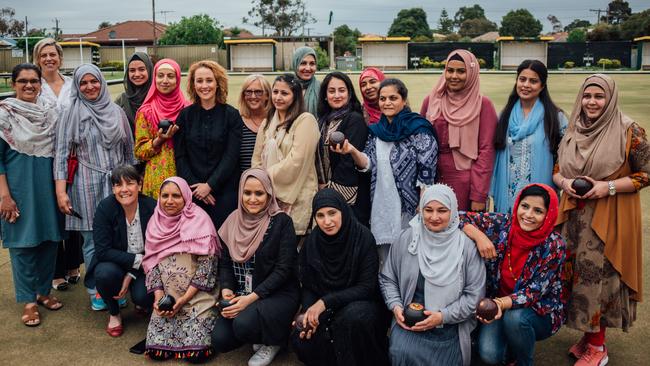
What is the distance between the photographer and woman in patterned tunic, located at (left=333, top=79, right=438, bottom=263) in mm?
3666

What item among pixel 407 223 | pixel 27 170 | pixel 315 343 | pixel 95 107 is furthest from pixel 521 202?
pixel 27 170

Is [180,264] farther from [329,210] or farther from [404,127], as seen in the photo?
[404,127]

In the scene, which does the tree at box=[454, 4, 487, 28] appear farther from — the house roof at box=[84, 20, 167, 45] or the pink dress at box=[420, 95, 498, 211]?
the pink dress at box=[420, 95, 498, 211]

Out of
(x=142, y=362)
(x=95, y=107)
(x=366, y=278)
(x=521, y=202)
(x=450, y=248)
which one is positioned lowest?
(x=142, y=362)

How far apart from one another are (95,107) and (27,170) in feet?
2.18

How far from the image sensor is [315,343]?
10.9ft

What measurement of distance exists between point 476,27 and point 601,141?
305ft

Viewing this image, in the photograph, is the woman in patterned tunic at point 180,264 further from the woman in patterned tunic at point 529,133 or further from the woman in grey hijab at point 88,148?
the woman in patterned tunic at point 529,133

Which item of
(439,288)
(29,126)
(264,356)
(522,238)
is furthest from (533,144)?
(29,126)

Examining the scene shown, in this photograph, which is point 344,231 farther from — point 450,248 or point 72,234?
point 72,234

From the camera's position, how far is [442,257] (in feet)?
10.4

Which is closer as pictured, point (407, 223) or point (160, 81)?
point (407, 223)

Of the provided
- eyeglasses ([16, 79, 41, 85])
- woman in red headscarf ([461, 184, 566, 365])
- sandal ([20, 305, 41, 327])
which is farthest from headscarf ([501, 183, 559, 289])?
eyeglasses ([16, 79, 41, 85])

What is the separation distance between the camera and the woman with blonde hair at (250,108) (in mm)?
4180
